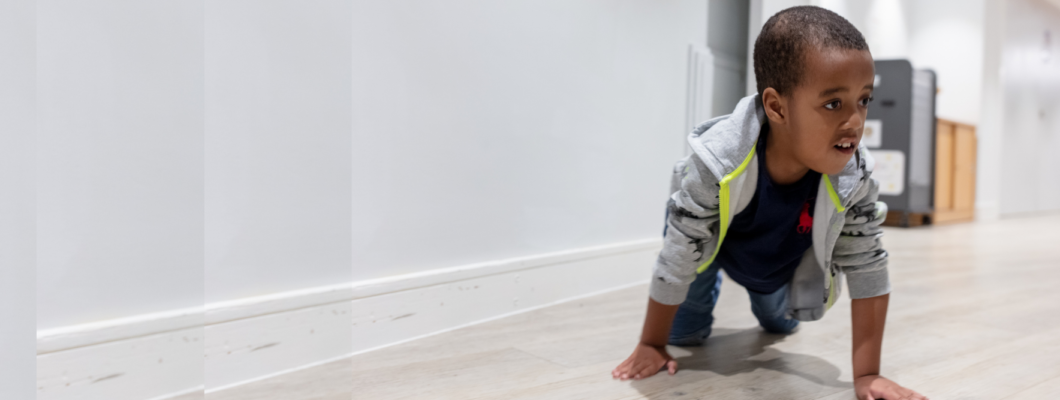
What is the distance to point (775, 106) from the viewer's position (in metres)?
0.72

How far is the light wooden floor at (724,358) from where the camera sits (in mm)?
747

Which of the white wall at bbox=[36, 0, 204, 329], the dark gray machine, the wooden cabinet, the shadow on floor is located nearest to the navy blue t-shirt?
the shadow on floor

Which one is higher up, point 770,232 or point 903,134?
point 903,134

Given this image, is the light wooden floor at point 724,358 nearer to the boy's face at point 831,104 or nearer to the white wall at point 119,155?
the white wall at point 119,155

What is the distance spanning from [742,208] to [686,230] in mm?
76

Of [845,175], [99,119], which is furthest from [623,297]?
[99,119]

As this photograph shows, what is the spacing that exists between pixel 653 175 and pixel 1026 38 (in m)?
4.80

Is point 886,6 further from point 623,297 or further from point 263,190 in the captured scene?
point 263,190

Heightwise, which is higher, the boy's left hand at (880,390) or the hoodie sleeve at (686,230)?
the hoodie sleeve at (686,230)

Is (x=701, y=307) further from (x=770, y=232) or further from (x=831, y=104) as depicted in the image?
(x=831, y=104)

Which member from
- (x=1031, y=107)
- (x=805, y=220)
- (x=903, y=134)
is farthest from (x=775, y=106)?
(x=1031, y=107)

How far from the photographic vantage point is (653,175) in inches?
61.3

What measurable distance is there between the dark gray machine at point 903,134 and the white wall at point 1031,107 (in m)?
1.64

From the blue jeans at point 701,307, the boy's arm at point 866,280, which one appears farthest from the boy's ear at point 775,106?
the blue jeans at point 701,307
